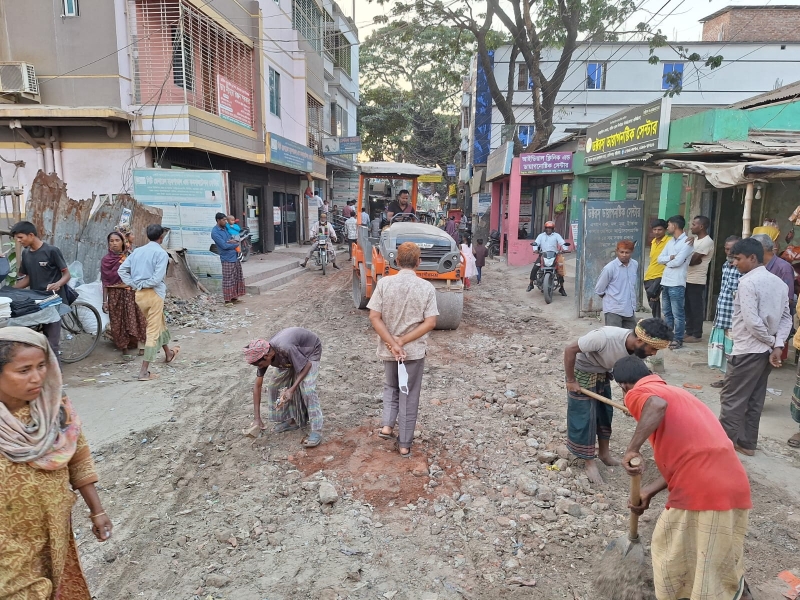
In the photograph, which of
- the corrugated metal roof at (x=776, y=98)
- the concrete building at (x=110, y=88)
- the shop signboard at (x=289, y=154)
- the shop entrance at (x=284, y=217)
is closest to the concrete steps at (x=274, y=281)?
the concrete building at (x=110, y=88)

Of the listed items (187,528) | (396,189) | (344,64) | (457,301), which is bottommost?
(187,528)

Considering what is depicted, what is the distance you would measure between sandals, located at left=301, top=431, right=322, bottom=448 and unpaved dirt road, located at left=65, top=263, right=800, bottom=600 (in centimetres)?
8

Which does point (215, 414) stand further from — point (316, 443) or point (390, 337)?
point (390, 337)

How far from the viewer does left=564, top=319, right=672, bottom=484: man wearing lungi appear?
349cm

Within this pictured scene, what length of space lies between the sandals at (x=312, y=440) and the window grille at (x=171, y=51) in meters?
9.42

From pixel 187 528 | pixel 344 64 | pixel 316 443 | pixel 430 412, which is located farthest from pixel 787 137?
pixel 344 64

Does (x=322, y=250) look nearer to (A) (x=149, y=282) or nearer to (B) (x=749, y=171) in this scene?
(A) (x=149, y=282)

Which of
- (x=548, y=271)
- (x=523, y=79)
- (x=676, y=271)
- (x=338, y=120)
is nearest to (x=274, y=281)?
(x=548, y=271)

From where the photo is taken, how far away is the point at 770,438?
4.63 m

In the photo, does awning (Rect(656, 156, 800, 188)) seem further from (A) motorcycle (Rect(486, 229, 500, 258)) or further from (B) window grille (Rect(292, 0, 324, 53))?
(B) window grille (Rect(292, 0, 324, 53))

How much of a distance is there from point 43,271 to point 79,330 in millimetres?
1299

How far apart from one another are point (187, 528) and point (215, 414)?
5.97 feet

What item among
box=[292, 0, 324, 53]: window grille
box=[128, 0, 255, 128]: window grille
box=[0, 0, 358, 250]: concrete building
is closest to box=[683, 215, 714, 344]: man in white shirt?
box=[0, 0, 358, 250]: concrete building

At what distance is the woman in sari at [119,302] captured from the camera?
6.64 meters
